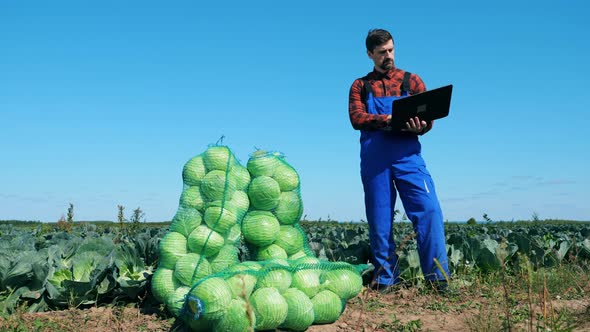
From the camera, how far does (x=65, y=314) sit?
4344mm

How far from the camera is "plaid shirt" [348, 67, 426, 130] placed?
516 centimetres

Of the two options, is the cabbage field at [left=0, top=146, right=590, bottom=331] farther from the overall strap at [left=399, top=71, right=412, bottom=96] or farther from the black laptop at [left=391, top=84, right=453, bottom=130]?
the overall strap at [left=399, top=71, right=412, bottom=96]

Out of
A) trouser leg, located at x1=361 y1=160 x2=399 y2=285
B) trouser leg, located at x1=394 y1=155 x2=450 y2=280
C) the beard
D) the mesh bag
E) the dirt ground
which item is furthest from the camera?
the beard

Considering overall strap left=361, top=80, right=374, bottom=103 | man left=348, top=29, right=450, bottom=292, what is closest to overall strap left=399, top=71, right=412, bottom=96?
man left=348, top=29, right=450, bottom=292

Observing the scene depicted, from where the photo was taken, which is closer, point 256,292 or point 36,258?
point 256,292

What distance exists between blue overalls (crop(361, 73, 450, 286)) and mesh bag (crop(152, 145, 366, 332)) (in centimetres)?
87

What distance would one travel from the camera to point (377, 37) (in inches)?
206

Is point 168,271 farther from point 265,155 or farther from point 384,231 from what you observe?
point 384,231

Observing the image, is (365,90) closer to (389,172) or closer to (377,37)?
(377,37)

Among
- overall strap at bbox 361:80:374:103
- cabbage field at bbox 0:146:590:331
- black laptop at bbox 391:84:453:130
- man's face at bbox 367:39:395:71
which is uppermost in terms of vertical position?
man's face at bbox 367:39:395:71

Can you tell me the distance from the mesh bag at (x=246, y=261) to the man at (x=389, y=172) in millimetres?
888

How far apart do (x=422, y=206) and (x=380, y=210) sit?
0.41 m

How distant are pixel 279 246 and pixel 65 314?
6.07ft

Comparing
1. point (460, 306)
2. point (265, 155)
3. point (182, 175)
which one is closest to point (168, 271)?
point (182, 175)
